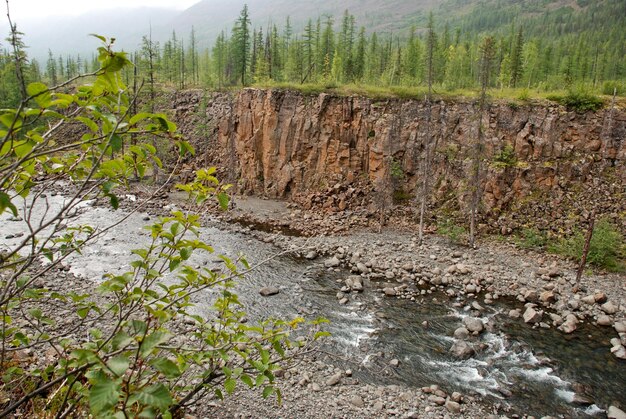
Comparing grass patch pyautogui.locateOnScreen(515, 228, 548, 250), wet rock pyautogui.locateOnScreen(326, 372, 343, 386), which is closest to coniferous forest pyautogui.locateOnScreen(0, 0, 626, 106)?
grass patch pyautogui.locateOnScreen(515, 228, 548, 250)

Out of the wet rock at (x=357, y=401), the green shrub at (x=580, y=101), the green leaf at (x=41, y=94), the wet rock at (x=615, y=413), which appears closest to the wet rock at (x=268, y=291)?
the wet rock at (x=357, y=401)

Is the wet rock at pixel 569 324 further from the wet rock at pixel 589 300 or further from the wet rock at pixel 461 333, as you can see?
the wet rock at pixel 461 333

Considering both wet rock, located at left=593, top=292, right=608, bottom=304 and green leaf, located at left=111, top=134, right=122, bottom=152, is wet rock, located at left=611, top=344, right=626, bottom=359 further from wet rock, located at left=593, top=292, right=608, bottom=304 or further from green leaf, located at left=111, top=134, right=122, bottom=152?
green leaf, located at left=111, top=134, right=122, bottom=152

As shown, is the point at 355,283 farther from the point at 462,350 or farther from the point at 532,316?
the point at 532,316

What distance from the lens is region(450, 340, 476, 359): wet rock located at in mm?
13219

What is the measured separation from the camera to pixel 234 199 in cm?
3212

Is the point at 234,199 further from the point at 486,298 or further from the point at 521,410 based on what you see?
the point at 521,410

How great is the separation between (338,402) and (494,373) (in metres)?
5.77

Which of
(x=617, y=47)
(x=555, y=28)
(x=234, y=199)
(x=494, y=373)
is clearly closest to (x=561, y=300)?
(x=494, y=373)

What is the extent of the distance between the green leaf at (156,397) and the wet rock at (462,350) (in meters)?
13.4

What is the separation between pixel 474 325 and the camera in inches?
587

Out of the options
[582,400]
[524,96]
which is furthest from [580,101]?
[582,400]

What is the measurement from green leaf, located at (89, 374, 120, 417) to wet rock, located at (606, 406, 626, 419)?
13.7m

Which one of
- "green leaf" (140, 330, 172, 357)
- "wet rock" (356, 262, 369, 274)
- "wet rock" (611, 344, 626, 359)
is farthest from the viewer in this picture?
"wet rock" (356, 262, 369, 274)
